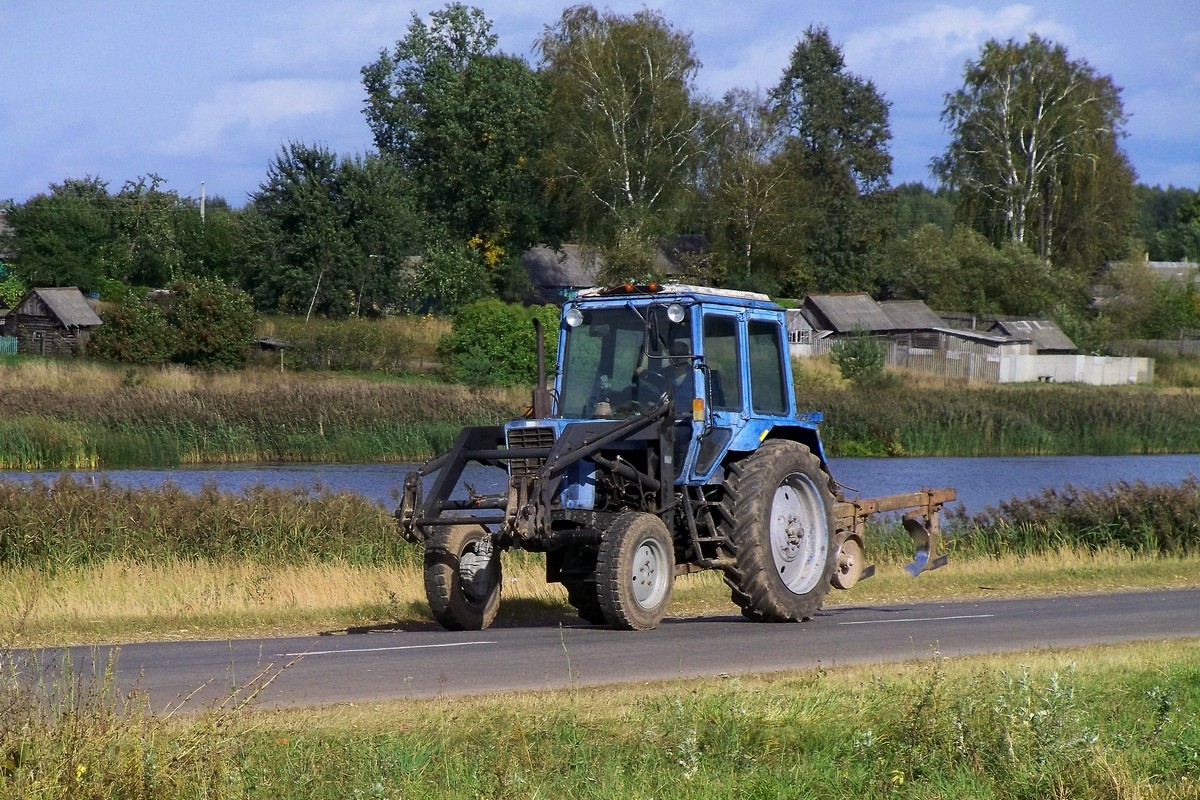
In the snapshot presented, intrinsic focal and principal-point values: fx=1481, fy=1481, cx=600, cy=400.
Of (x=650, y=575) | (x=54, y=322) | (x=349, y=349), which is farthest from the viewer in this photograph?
(x=54, y=322)

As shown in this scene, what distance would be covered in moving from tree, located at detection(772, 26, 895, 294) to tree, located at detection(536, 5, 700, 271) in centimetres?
1296

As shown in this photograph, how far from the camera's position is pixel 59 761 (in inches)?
245

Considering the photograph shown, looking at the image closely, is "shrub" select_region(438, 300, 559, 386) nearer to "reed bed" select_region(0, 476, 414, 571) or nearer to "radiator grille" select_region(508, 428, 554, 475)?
"reed bed" select_region(0, 476, 414, 571)

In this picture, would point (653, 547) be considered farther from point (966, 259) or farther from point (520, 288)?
point (966, 259)

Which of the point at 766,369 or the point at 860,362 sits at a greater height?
the point at 860,362

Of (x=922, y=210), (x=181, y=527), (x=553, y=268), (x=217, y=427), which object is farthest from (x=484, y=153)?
(x=922, y=210)

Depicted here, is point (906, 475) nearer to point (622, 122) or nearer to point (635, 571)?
point (635, 571)

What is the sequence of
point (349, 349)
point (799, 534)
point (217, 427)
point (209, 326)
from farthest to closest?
point (349, 349) < point (209, 326) < point (217, 427) < point (799, 534)

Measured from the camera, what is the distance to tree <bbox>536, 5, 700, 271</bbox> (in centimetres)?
6338

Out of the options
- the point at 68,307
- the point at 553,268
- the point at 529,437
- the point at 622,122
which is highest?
the point at 622,122

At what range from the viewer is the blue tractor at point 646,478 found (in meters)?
11.6

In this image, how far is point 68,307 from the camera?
60.2 m

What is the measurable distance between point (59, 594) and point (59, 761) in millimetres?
8486

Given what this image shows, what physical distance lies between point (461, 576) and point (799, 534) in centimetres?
309
